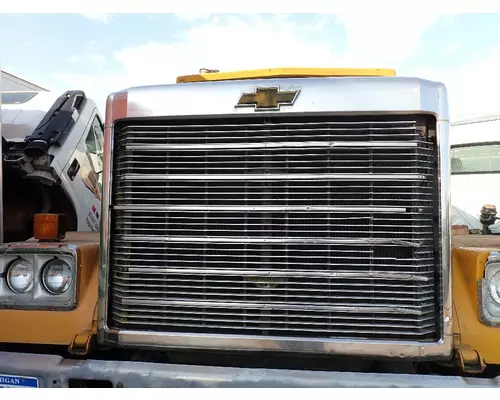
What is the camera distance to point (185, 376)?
7.18 feet

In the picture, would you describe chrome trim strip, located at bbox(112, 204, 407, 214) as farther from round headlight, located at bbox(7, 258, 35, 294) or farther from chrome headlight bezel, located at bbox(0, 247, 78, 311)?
round headlight, located at bbox(7, 258, 35, 294)

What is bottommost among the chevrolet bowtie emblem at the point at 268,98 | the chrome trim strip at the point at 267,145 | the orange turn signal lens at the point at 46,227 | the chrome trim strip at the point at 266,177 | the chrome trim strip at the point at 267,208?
the orange turn signal lens at the point at 46,227

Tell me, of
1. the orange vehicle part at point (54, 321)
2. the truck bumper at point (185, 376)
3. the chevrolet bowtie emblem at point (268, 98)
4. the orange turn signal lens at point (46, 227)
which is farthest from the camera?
the orange turn signal lens at point (46, 227)

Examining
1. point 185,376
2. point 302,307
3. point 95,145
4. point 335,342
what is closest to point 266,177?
point 302,307

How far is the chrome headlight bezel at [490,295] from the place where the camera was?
2297 mm

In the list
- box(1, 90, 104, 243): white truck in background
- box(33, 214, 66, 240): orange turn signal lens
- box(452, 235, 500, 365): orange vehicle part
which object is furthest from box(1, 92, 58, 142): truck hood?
box(452, 235, 500, 365): orange vehicle part

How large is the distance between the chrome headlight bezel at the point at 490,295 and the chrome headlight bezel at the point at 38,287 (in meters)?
2.06

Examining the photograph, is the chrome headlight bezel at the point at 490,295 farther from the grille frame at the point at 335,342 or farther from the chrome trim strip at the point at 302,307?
the chrome trim strip at the point at 302,307

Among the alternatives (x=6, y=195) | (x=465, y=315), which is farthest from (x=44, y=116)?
(x=465, y=315)

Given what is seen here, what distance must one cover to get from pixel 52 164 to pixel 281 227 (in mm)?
2995

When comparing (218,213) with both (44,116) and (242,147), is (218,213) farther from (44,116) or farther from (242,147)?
(44,116)

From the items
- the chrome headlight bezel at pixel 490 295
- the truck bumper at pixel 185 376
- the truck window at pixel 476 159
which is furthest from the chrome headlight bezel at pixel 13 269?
the truck window at pixel 476 159

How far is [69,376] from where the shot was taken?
89.0 inches

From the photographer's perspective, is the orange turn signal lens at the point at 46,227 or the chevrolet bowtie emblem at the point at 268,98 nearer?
the chevrolet bowtie emblem at the point at 268,98
